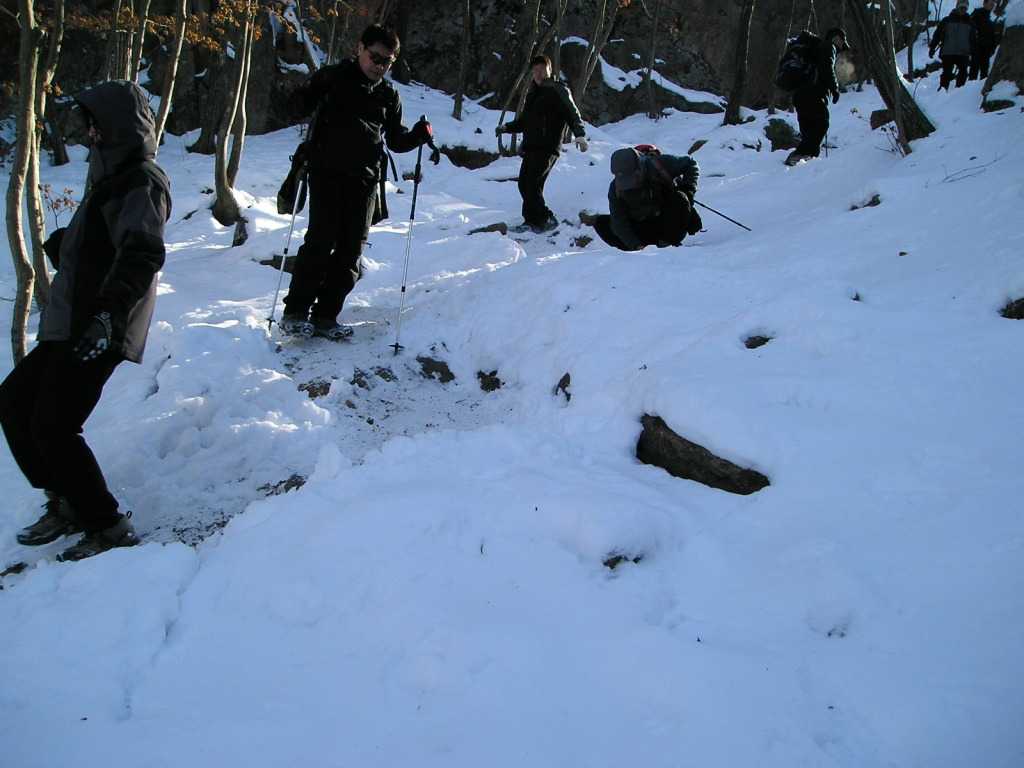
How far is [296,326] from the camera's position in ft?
15.6

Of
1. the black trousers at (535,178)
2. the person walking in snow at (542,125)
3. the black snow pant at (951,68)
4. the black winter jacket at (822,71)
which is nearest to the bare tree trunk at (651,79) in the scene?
the black snow pant at (951,68)

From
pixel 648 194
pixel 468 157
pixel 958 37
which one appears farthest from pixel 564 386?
pixel 958 37

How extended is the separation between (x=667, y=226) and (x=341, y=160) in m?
3.48

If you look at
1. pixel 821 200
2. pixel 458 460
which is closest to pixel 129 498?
pixel 458 460

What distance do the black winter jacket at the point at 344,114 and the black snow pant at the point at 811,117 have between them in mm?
6332

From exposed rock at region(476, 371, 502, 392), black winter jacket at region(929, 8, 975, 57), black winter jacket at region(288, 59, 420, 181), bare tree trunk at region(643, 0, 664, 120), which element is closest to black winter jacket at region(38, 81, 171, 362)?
black winter jacket at region(288, 59, 420, 181)

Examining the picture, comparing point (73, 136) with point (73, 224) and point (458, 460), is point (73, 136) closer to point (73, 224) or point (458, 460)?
point (73, 224)

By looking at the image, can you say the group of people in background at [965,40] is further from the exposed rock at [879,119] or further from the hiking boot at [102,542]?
the hiking boot at [102,542]

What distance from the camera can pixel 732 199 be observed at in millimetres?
8242

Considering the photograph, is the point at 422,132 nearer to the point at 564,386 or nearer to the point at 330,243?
the point at 330,243

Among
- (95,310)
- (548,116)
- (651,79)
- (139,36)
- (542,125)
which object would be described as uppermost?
(651,79)

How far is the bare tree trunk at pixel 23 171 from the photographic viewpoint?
421 cm

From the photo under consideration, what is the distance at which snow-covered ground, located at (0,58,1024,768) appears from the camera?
186 centimetres

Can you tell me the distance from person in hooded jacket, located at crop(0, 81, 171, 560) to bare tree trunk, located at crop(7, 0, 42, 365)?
5.49 ft
